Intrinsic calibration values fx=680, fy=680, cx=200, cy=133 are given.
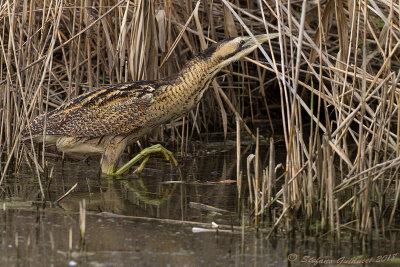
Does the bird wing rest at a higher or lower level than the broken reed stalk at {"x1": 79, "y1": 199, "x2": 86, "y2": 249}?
higher

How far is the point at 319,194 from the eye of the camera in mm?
4055

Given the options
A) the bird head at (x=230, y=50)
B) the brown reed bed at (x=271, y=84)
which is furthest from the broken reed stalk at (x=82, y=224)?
the bird head at (x=230, y=50)

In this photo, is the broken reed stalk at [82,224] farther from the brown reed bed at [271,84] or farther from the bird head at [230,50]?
the bird head at [230,50]

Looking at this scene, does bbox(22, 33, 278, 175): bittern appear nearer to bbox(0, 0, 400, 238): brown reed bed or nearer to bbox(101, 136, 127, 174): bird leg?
bbox(101, 136, 127, 174): bird leg

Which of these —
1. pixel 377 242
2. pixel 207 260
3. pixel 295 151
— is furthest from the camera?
pixel 295 151

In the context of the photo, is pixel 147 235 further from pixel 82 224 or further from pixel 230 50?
pixel 230 50

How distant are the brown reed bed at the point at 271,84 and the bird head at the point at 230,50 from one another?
0.40ft

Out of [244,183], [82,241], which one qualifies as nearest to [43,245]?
[82,241]

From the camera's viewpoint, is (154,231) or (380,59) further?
(380,59)

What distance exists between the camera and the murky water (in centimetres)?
333

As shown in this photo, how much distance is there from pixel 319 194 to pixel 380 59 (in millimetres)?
3560

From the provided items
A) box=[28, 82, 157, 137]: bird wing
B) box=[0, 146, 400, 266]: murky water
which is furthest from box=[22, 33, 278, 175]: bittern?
box=[0, 146, 400, 266]: murky water

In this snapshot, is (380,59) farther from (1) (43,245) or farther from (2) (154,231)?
(1) (43,245)

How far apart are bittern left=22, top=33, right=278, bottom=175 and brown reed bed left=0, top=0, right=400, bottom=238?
0.22m
